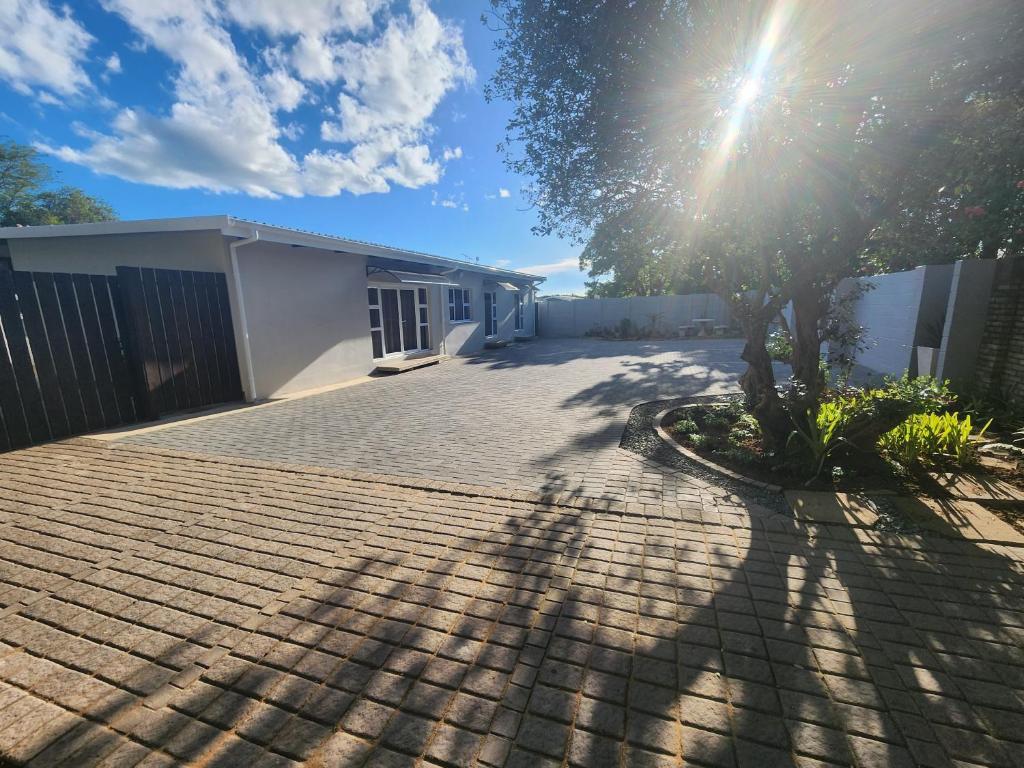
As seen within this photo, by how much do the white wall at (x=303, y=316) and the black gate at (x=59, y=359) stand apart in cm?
199

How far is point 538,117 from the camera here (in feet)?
16.5

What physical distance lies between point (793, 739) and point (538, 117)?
5.72m

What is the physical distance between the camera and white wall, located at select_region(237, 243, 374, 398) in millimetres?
8000

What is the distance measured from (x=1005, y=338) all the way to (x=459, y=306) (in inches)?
533

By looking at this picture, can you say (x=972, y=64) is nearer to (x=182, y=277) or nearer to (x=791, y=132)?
(x=791, y=132)

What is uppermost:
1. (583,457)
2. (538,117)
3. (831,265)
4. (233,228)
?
(538,117)

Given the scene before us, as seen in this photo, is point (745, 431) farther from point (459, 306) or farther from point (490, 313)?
point (490, 313)

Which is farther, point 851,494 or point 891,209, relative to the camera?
point 891,209

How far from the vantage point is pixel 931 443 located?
13.4 ft

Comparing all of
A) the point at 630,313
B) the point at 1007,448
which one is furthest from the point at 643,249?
the point at 630,313

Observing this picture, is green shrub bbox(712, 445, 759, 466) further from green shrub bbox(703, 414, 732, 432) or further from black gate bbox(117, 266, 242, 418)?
black gate bbox(117, 266, 242, 418)

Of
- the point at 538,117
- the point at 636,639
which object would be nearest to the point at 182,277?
the point at 538,117

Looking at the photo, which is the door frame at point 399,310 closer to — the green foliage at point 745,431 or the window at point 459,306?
the window at point 459,306

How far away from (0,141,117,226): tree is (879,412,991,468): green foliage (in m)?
37.5
